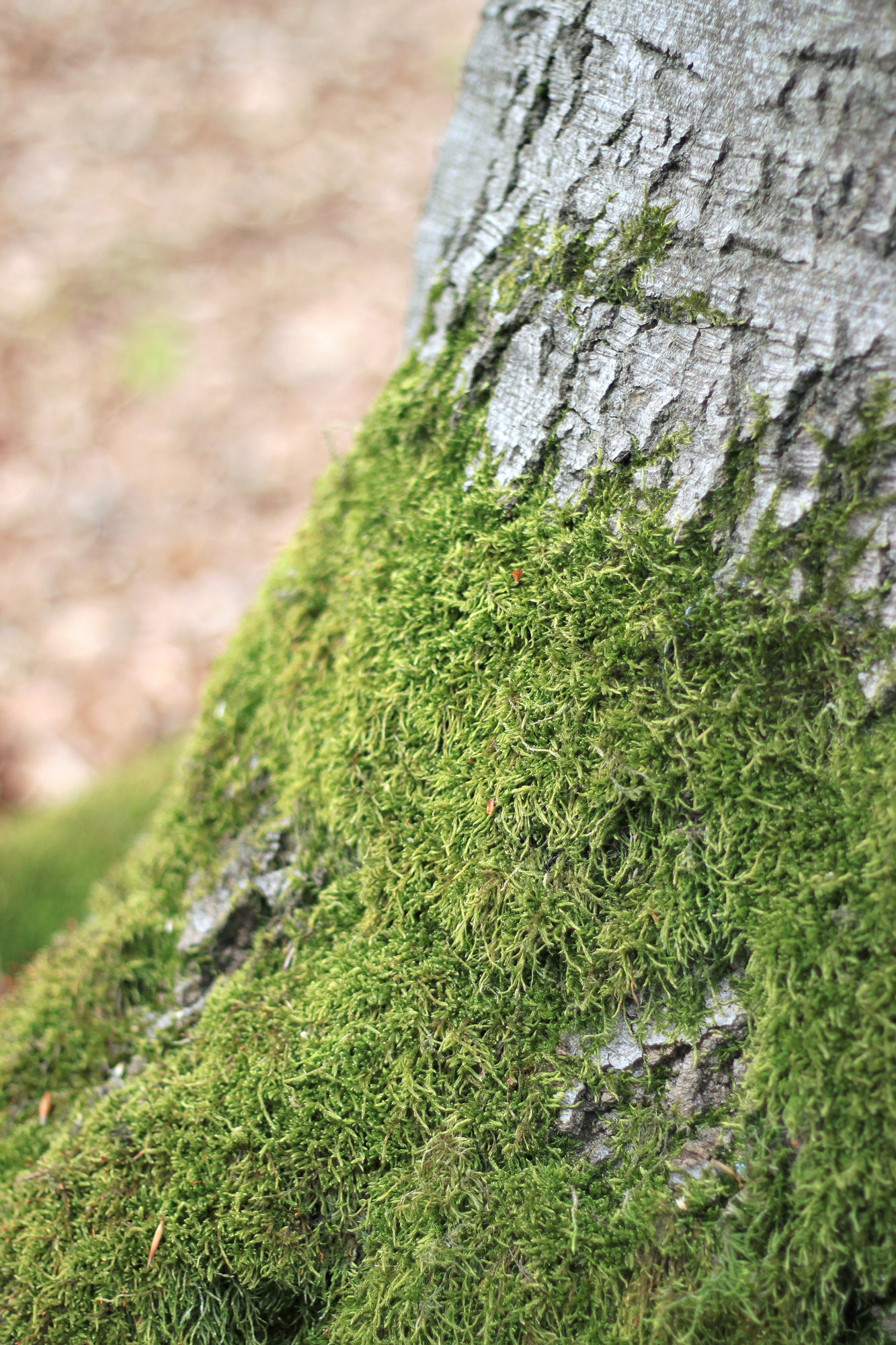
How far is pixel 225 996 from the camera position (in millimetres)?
1597

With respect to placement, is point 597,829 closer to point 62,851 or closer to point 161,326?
point 62,851

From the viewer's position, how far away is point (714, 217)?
122cm

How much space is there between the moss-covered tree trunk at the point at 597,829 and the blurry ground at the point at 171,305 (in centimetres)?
289

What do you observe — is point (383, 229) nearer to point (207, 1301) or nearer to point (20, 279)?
point (20, 279)

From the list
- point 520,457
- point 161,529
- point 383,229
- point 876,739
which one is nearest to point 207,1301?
point 876,739

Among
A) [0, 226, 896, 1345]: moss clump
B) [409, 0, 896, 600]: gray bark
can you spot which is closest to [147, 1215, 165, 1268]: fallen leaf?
[0, 226, 896, 1345]: moss clump

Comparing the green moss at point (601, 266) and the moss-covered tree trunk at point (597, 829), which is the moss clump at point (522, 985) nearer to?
→ the moss-covered tree trunk at point (597, 829)

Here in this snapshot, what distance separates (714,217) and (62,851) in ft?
9.56

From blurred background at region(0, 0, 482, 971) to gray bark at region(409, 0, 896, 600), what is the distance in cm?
246

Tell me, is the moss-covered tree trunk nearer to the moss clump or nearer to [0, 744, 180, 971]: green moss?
the moss clump

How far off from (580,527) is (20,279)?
610cm

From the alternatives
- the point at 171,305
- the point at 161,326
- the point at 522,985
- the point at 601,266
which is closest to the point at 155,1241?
the point at 522,985

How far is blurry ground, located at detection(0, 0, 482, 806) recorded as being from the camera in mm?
4609

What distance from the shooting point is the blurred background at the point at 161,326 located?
4367 millimetres
